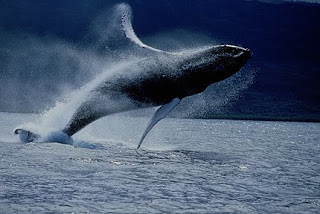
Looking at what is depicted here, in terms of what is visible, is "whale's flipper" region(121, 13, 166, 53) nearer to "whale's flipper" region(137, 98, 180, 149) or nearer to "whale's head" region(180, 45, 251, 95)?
"whale's head" region(180, 45, 251, 95)

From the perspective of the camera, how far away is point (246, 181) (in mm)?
12422

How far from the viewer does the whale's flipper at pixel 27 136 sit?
1895 centimetres

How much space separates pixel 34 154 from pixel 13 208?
791 centimetres

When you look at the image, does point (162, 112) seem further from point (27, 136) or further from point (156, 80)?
point (27, 136)

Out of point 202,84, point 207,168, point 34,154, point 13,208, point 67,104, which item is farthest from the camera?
point 67,104

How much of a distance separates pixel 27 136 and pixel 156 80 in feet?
20.8

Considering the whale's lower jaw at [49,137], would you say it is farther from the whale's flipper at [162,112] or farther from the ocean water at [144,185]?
the whale's flipper at [162,112]

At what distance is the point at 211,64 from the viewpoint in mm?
16781

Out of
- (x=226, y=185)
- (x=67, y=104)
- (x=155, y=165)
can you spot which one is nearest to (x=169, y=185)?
(x=226, y=185)

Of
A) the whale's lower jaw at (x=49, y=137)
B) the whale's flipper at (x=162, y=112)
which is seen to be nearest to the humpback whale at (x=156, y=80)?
the whale's flipper at (x=162, y=112)

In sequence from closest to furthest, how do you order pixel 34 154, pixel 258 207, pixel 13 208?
pixel 13 208, pixel 258 207, pixel 34 154

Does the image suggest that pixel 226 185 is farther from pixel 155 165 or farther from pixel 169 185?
pixel 155 165

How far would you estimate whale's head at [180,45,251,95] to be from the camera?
16.2m

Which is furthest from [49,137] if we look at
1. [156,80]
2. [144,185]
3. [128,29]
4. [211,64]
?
[144,185]
